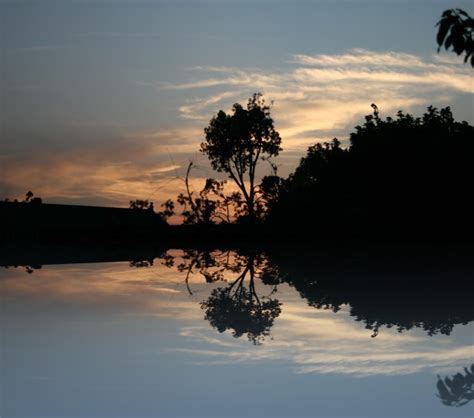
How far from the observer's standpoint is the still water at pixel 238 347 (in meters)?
6.79

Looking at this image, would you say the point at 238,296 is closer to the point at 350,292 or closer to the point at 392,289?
the point at 350,292

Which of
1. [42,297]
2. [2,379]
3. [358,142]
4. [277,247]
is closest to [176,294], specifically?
[42,297]

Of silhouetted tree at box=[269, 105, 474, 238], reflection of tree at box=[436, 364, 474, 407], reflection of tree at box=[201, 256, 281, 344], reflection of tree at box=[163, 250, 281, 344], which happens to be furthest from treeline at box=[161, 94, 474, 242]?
reflection of tree at box=[436, 364, 474, 407]

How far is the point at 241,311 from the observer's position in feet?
42.1

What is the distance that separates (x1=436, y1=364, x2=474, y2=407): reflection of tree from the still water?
20mm

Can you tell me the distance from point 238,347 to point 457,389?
3.25m

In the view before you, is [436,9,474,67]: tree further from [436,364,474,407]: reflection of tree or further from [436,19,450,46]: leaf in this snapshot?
[436,364,474,407]: reflection of tree

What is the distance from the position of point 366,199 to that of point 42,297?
82.6 feet

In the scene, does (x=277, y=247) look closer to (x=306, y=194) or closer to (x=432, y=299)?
(x=306, y=194)

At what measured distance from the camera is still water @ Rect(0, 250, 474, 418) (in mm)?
6785

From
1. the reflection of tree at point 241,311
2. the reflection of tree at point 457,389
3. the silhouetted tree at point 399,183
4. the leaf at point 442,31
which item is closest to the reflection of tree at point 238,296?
the reflection of tree at point 241,311

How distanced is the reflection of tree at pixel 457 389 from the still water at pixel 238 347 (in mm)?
20

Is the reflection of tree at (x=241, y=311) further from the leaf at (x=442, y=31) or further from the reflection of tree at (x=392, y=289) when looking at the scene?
the leaf at (x=442, y=31)

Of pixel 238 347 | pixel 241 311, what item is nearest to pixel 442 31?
pixel 238 347
